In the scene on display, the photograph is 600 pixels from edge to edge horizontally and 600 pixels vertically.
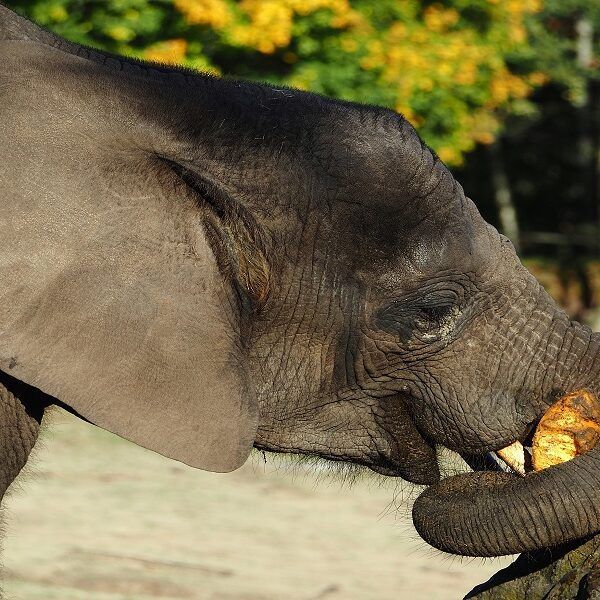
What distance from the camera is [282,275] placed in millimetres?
4426

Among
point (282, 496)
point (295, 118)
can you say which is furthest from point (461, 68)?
point (295, 118)

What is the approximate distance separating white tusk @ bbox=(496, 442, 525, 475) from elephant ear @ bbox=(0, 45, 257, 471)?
842mm

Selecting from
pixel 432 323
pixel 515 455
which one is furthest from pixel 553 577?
pixel 432 323

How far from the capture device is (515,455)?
451 centimetres

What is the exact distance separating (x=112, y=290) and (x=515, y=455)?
4.61 ft

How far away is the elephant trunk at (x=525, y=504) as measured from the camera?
4047 mm

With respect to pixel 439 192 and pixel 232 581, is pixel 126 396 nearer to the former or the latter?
pixel 439 192

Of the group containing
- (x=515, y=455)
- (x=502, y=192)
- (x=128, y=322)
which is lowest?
(x=502, y=192)

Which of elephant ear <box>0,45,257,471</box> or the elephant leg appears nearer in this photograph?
elephant ear <box>0,45,257,471</box>

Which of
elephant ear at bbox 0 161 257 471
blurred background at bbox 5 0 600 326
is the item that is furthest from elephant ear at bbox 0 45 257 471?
blurred background at bbox 5 0 600 326

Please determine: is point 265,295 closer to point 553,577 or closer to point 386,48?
point 553,577

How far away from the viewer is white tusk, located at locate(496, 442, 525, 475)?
4500 mm

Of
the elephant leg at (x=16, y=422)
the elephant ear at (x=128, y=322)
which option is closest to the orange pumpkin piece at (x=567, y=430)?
the elephant ear at (x=128, y=322)

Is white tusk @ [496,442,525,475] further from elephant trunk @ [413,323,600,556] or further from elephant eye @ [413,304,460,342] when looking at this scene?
elephant eye @ [413,304,460,342]
